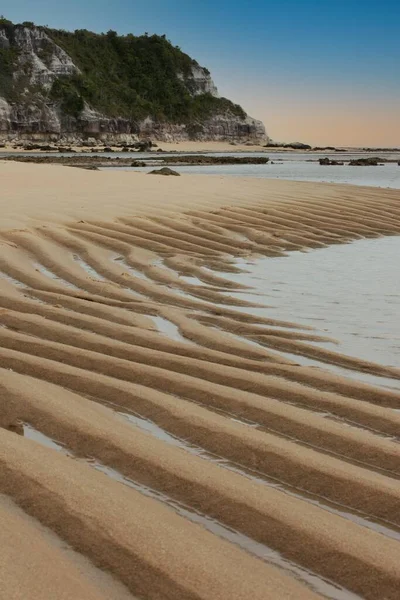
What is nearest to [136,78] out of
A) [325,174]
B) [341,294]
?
[325,174]

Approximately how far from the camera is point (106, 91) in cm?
13338

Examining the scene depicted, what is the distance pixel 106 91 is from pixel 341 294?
132 metres

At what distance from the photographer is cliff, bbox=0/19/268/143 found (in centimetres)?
11612

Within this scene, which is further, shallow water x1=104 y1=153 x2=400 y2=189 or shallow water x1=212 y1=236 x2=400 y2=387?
shallow water x1=104 y1=153 x2=400 y2=189

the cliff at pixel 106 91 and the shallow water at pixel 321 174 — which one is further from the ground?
the cliff at pixel 106 91

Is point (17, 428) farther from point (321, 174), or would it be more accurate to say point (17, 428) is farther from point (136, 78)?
point (136, 78)

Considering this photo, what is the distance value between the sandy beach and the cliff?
356 feet

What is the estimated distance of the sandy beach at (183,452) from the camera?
2.28 metres

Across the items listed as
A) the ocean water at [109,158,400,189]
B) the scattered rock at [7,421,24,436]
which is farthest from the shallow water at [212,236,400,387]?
the ocean water at [109,158,400,189]

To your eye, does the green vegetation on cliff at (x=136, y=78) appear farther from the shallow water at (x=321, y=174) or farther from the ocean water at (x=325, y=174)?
the ocean water at (x=325, y=174)

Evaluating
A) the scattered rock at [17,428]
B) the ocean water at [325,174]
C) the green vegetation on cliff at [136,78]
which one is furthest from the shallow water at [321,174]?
the green vegetation on cliff at [136,78]

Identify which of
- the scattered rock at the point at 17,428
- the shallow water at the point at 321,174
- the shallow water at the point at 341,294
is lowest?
the shallow water at the point at 321,174

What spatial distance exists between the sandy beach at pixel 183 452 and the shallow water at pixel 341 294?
274 mm

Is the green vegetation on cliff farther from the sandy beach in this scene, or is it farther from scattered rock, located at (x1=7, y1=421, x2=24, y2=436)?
scattered rock, located at (x1=7, y1=421, x2=24, y2=436)
